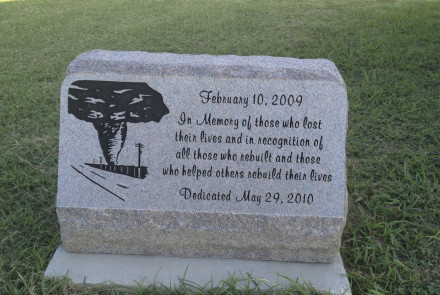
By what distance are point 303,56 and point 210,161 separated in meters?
3.36

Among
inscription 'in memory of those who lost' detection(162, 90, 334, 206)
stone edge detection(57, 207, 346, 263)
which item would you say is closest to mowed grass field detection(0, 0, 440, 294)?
stone edge detection(57, 207, 346, 263)

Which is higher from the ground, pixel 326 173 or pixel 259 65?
pixel 259 65

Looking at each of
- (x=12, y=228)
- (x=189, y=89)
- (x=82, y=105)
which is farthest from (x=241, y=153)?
(x=12, y=228)

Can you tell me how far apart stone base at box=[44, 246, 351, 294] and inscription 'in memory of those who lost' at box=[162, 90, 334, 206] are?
37 centimetres

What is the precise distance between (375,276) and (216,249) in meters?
0.87

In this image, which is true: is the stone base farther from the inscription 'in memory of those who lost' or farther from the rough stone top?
the rough stone top

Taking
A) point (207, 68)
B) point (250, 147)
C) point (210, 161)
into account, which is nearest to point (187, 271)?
point (210, 161)

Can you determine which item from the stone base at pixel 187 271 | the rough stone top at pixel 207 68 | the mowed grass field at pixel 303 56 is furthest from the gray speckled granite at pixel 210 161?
the mowed grass field at pixel 303 56

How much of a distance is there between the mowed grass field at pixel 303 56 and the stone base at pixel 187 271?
0.27 ft

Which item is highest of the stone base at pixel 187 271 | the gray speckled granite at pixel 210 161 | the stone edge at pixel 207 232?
the gray speckled granite at pixel 210 161

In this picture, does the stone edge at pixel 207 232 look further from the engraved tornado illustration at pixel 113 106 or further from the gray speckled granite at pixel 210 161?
the engraved tornado illustration at pixel 113 106

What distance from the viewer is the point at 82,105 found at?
2.32m

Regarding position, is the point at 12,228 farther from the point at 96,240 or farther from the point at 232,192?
the point at 232,192

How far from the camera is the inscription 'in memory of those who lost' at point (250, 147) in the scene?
230 cm
